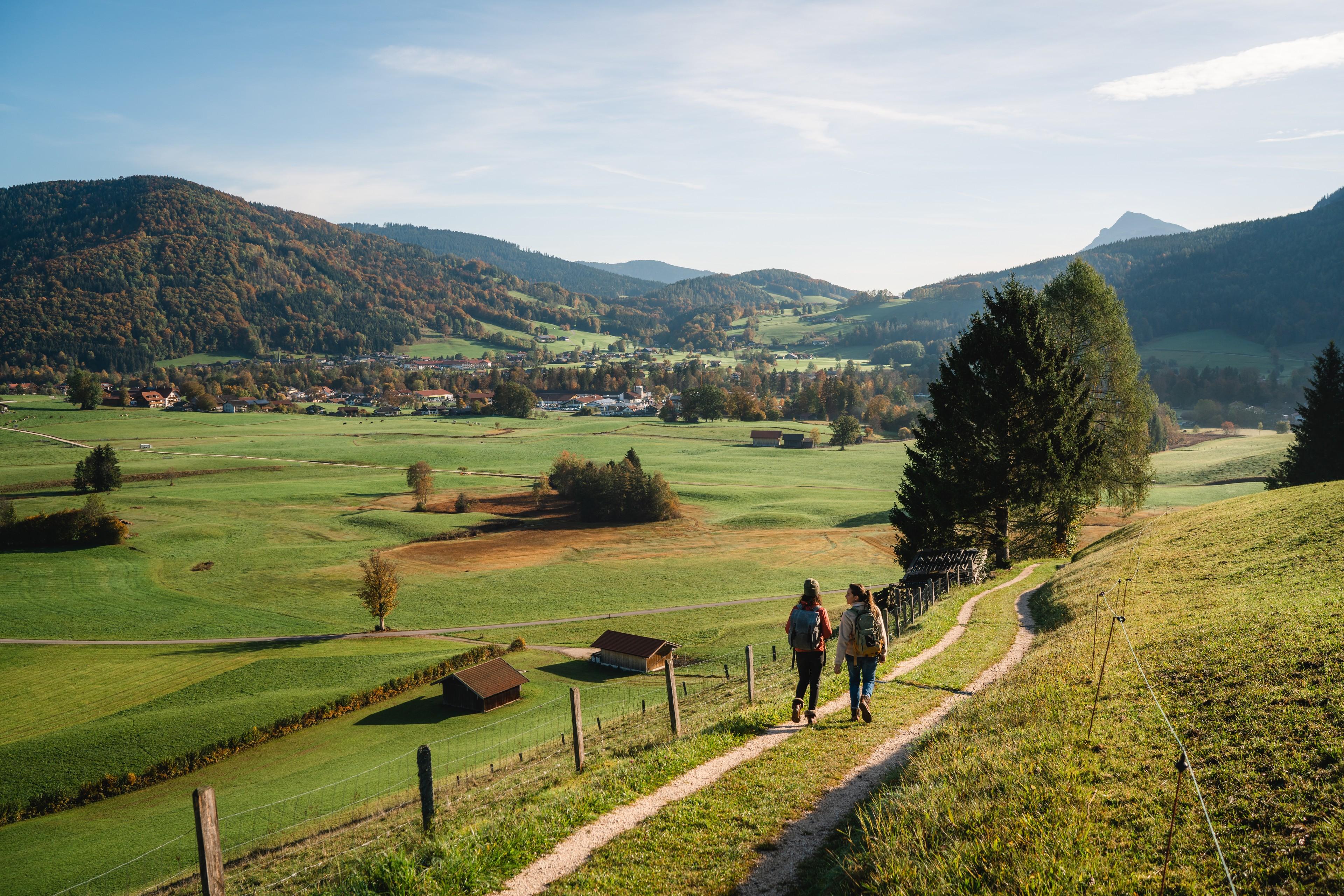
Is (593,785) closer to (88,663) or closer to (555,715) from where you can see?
(555,715)

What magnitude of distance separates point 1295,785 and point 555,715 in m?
32.7

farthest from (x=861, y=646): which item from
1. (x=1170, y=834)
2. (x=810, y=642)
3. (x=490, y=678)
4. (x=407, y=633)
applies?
(x=407, y=633)

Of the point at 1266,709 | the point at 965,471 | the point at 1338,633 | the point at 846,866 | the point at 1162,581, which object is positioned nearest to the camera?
the point at 846,866

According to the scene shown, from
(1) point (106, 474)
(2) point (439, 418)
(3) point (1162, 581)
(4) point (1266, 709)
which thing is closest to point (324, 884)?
(4) point (1266, 709)

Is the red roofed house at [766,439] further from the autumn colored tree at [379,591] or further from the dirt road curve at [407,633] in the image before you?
the autumn colored tree at [379,591]

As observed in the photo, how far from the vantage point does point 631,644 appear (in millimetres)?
43031

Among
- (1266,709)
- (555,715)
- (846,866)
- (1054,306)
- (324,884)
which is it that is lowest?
(555,715)

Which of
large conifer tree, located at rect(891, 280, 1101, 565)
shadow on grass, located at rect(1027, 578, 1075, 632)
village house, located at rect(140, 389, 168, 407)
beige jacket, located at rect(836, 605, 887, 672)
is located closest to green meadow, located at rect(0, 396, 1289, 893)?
large conifer tree, located at rect(891, 280, 1101, 565)

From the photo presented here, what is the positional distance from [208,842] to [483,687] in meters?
29.8

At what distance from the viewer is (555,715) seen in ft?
116

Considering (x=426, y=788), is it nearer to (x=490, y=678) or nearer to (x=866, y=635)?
(x=866, y=635)

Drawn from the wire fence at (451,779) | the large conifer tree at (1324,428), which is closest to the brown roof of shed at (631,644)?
the wire fence at (451,779)

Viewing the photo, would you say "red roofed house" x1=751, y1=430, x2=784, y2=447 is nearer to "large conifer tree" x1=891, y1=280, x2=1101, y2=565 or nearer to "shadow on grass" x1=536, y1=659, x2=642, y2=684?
"shadow on grass" x1=536, y1=659, x2=642, y2=684

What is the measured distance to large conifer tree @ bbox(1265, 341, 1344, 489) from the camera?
141 ft
